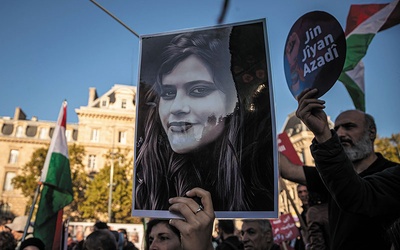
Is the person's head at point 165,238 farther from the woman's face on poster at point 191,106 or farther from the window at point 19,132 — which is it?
the window at point 19,132

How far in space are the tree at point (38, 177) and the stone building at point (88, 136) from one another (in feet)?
27.2

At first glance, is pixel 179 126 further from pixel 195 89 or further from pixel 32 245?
pixel 32 245

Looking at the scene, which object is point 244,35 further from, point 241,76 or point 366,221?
point 366,221

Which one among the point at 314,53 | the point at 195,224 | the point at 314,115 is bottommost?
the point at 195,224

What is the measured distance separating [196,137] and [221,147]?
133 mm

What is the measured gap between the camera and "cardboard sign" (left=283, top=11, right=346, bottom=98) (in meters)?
1.60

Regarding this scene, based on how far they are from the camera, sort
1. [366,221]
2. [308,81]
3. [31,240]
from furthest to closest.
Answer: [31,240] → [366,221] → [308,81]

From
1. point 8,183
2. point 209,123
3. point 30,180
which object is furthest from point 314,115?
point 8,183

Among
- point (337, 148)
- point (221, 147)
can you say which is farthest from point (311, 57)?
point (221, 147)

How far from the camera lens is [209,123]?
177cm

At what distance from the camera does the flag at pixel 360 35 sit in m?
5.09

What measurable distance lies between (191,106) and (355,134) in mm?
1178

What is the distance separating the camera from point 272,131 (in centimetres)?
171

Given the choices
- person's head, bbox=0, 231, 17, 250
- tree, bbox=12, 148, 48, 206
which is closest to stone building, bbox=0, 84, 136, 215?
tree, bbox=12, 148, 48, 206
